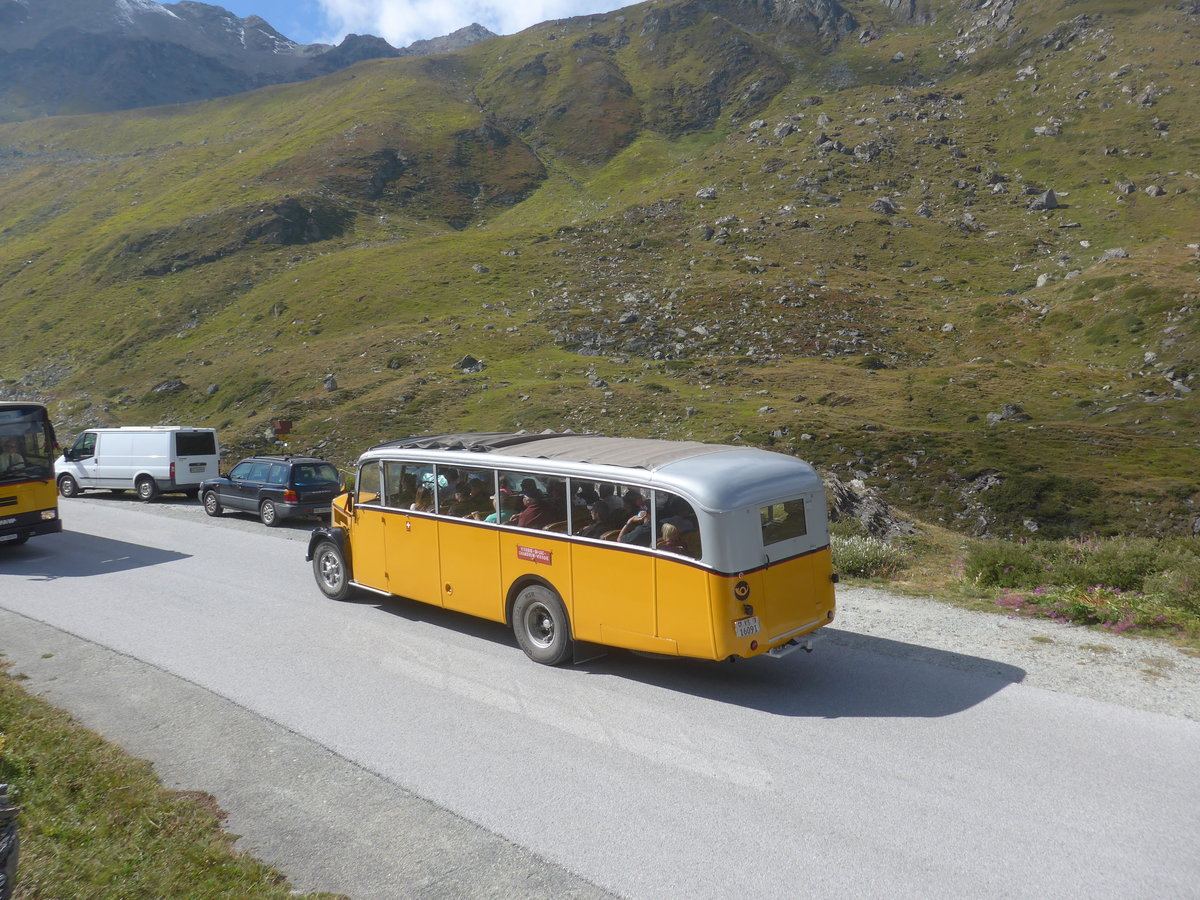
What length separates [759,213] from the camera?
8281 cm

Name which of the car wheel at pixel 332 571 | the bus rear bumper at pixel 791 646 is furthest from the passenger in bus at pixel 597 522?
the car wheel at pixel 332 571

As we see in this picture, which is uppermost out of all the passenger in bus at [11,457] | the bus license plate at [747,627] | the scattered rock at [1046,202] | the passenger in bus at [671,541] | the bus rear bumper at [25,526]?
the scattered rock at [1046,202]

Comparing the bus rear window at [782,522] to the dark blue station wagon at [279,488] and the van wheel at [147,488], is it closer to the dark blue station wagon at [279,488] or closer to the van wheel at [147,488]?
the dark blue station wagon at [279,488]

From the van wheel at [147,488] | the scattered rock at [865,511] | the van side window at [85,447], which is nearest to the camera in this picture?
the scattered rock at [865,511]

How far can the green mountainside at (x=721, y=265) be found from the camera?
1586 inches

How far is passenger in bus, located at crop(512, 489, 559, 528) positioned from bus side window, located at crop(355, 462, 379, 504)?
3.05m

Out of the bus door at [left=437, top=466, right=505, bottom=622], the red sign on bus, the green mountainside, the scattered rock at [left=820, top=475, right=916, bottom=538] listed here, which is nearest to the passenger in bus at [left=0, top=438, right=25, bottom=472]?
the bus door at [left=437, top=466, right=505, bottom=622]

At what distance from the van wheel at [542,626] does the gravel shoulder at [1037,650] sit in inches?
141

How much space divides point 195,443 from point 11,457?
10.6 meters

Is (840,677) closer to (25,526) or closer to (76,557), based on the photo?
(76,557)

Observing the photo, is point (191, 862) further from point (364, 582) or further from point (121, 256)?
point (121, 256)

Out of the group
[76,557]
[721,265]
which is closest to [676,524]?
[76,557]

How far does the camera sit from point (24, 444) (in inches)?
639

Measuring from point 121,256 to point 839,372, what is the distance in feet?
278
